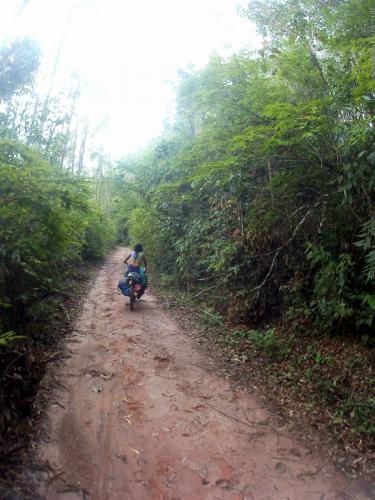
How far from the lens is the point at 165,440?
3566 millimetres

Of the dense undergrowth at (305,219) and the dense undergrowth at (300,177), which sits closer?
the dense undergrowth at (305,219)

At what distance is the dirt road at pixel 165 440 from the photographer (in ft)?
9.74

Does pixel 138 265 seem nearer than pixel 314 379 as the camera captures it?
No

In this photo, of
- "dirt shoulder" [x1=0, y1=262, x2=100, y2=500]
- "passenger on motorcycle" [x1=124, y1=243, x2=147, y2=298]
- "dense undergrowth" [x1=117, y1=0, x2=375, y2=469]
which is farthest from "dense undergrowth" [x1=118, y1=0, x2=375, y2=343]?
"dirt shoulder" [x1=0, y1=262, x2=100, y2=500]

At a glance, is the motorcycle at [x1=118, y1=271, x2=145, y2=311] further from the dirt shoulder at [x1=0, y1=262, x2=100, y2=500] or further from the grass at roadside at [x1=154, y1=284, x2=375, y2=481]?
the dirt shoulder at [x1=0, y1=262, x2=100, y2=500]

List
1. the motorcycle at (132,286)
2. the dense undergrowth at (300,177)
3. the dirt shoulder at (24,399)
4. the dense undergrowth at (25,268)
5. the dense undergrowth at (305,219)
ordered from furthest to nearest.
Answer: the motorcycle at (132,286) → the dense undergrowth at (300,177) → the dense undergrowth at (305,219) → the dense undergrowth at (25,268) → the dirt shoulder at (24,399)

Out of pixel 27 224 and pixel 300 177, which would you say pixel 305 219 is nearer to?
pixel 300 177

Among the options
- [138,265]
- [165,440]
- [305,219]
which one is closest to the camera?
[165,440]

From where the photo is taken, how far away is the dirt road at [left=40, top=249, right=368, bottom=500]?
297 centimetres

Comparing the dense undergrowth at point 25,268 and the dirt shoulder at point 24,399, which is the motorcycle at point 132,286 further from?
the dirt shoulder at point 24,399

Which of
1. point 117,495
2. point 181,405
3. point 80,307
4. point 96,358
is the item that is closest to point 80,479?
point 117,495

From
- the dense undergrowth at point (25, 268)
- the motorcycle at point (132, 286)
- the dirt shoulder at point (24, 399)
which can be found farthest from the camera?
the motorcycle at point (132, 286)

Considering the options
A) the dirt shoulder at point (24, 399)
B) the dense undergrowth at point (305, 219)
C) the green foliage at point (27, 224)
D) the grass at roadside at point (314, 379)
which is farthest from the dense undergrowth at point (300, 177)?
the dirt shoulder at point (24, 399)

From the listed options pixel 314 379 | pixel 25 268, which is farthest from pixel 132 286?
pixel 314 379
